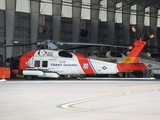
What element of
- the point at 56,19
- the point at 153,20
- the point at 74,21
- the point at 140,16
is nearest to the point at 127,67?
the point at 56,19

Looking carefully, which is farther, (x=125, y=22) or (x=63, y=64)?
(x=125, y=22)

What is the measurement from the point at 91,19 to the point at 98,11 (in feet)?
5.33

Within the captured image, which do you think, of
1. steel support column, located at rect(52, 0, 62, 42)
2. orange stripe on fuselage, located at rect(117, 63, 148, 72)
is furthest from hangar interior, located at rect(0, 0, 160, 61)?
orange stripe on fuselage, located at rect(117, 63, 148, 72)

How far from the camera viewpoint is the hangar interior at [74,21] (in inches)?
1489

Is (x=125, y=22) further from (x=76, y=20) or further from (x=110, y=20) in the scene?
(x=76, y=20)

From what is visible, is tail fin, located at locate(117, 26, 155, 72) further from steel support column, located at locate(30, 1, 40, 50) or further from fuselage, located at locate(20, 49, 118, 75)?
steel support column, located at locate(30, 1, 40, 50)

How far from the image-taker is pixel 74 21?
42.4 meters

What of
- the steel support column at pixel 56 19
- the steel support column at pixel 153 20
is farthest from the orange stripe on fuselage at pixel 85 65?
the steel support column at pixel 153 20

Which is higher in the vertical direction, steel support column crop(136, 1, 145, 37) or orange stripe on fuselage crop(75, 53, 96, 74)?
steel support column crop(136, 1, 145, 37)

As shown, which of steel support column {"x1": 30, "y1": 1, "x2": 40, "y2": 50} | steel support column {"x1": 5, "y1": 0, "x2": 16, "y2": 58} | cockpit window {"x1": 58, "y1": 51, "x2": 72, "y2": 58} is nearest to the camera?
cockpit window {"x1": 58, "y1": 51, "x2": 72, "y2": 58}

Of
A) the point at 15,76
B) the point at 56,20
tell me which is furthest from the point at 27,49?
the point at 15,76

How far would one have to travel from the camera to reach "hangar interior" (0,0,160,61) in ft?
124

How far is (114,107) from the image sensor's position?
28.9 feet

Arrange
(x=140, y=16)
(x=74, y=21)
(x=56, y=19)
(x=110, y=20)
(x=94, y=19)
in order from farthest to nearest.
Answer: (x=140, y=16) < (x=110, y=20) < (x=94, y=19) < (x=74, y=21) < (x=56, y=19)
